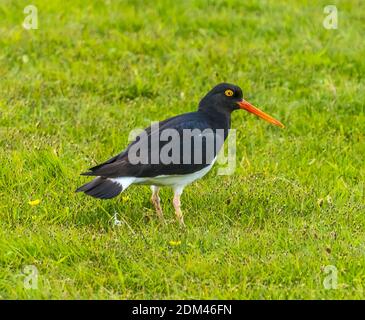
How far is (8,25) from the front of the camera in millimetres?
11508

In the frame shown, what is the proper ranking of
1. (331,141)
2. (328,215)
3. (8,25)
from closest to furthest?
(328,215), (331,141), (8,25)

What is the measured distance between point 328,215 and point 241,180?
1.08m

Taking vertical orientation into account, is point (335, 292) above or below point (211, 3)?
below

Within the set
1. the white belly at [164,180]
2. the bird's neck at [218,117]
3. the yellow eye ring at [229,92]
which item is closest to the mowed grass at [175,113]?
the white belly at [164,180]

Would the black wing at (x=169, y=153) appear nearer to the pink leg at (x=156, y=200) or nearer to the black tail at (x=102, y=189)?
the black tail at (x=102, y=189)

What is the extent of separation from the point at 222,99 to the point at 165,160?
1.08 meters

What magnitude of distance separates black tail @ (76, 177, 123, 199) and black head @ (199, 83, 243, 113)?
1400 mm

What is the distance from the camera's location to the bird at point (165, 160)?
264 inches

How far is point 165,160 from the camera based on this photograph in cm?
689

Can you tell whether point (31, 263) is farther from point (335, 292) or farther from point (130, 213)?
point (335, 292)

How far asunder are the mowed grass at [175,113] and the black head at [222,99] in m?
0.72

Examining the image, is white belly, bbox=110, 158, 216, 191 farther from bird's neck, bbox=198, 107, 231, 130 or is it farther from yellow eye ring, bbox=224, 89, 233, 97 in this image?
yellow eye ring, bbox=224, 89, 233, 97

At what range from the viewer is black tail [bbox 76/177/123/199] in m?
6.54
